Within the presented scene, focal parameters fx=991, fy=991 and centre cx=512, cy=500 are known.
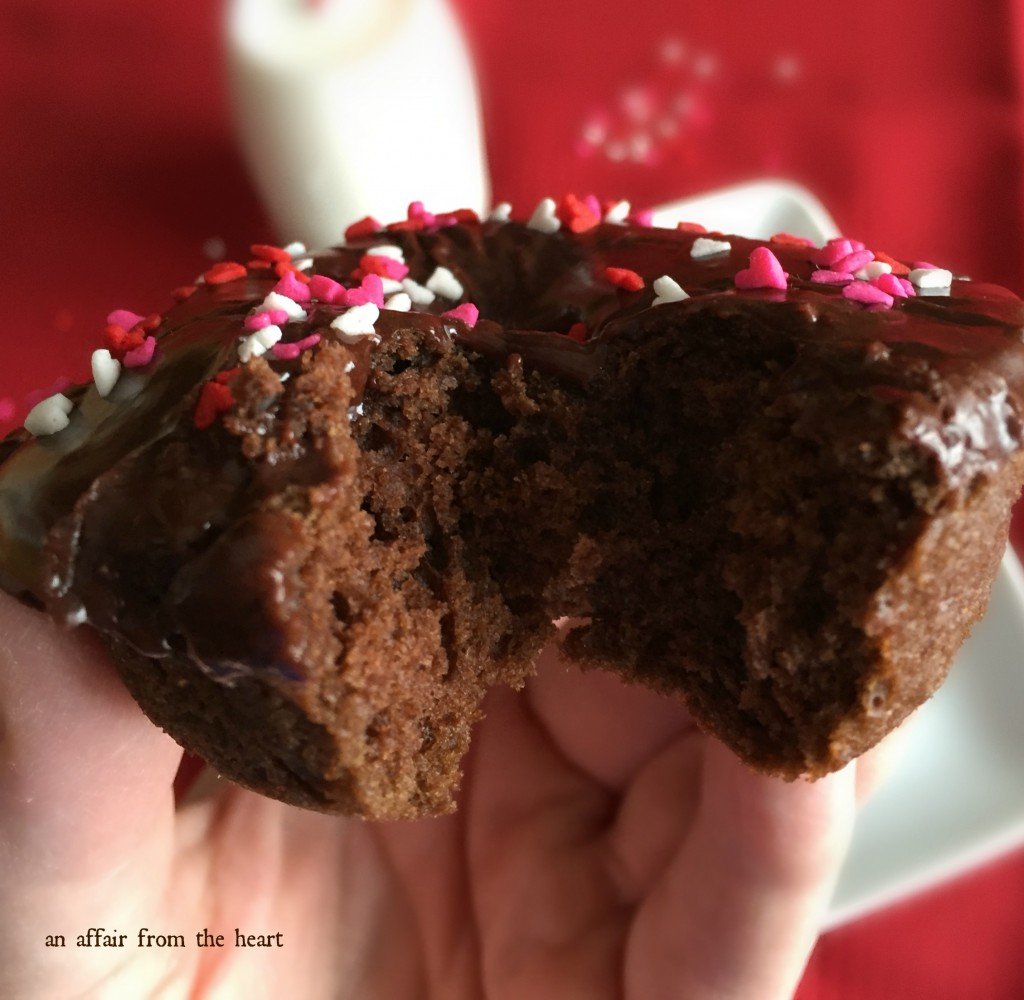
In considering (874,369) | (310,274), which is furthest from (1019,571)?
(310,274)

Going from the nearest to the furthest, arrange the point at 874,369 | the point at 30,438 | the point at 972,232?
the point at 874,369 < the point at 30,438 < the point at 972,232

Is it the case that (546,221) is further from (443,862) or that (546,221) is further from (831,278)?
(443,862)

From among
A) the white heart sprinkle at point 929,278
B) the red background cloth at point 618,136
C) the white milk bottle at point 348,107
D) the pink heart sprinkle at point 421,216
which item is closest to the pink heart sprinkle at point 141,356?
the pink heart sprinkle at point 421,216

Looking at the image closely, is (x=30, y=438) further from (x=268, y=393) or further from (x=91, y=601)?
(x=268, y=393)

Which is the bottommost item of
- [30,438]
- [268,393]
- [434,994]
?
[434,994]

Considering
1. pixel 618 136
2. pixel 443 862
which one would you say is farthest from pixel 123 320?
pixel 618 136

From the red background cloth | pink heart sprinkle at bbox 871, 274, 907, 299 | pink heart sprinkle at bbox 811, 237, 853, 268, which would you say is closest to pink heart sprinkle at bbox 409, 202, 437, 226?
pink heart sprinkle at bbox 811, 237, 853, 268
